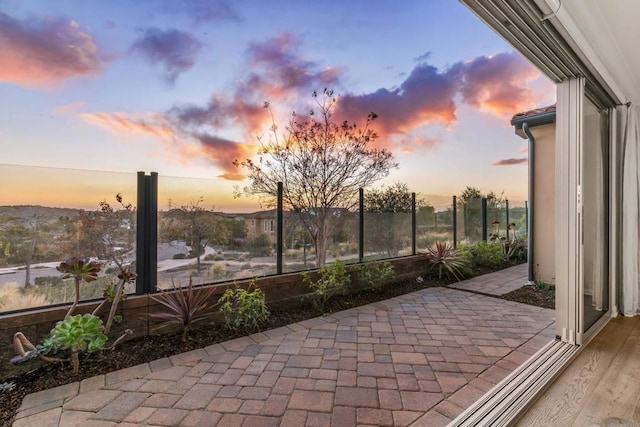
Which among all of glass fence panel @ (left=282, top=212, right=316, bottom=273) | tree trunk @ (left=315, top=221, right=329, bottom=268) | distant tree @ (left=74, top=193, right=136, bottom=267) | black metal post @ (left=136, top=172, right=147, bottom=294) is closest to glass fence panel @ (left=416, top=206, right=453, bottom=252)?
tree trunk @ (left=315, top=221, right=329, bottom=268)

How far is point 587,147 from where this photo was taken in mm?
2666

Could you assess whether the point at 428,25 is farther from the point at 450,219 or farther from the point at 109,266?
the point at 109,266

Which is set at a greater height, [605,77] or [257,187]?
[605,77]

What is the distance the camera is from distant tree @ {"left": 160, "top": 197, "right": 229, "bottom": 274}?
300cm

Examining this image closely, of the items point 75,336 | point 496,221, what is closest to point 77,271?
point 75,336

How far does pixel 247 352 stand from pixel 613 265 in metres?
3.96

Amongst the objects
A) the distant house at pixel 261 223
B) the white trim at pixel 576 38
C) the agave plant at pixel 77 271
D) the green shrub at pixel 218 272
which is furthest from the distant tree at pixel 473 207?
the agave plant at pixel 77 271

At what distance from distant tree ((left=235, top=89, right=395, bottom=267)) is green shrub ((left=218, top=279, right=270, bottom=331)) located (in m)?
1.23

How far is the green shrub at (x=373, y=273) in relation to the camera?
4242 millimetres

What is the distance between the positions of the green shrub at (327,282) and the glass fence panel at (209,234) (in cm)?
57

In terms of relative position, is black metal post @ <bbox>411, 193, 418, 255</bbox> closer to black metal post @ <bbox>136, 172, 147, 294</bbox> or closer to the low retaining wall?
the low retaining wall

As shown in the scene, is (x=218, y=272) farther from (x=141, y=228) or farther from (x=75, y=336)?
(x=75, y=336)

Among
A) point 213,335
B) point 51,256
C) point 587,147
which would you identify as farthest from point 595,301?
point 51,256

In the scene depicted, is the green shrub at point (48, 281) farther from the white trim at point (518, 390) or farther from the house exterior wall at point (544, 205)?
A: the house exterior wall at point (544, 205)
